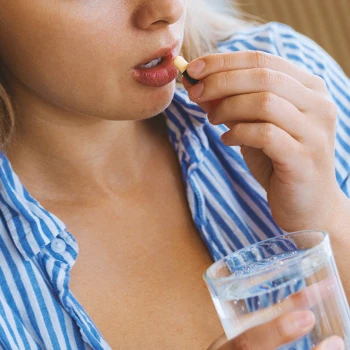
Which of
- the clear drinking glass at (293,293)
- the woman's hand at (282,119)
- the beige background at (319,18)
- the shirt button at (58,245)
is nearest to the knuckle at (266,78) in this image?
the woman's hand at (282,119)

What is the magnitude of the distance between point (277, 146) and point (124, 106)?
21cm

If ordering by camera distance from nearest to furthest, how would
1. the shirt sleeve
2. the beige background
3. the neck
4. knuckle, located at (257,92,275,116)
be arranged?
knuckle, located at (257,92,275,116)
the neck
the shirt sleeve
the beige background

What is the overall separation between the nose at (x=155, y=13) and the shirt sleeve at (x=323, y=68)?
1.24 ft

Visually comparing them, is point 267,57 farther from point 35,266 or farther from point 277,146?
point 35,266

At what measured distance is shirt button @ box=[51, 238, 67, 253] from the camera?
3.05 feet

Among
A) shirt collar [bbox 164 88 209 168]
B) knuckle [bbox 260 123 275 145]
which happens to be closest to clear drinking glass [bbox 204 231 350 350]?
knuckle [bbox 260 123 275 145]

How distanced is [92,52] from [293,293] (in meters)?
0.43

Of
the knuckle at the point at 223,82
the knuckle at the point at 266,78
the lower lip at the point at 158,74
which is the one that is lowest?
the knuckle at the point at 266,78

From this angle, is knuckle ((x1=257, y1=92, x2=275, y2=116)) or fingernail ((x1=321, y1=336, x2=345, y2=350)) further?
knuckle ((x1=257, y1=92, x2=275, y2=116))

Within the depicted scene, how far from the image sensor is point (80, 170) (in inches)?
40.8

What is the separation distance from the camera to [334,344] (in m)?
0.57

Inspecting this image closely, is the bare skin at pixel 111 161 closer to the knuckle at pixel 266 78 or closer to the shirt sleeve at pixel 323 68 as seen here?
the knuckle at pixel 266 78

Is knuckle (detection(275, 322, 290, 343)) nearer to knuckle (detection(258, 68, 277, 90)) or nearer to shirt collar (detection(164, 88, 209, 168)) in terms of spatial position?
knuckle (detection(258, 68, 277, 90))

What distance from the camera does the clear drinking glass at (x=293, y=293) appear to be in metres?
0.55
